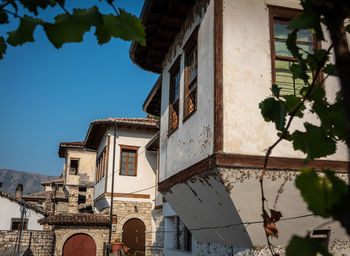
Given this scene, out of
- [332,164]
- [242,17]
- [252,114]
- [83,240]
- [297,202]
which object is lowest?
[83,240]

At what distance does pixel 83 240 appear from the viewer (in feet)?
48.5

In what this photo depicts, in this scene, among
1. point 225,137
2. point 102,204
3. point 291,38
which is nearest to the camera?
point 291,38

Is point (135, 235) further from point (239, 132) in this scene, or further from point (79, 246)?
point (239, 132)

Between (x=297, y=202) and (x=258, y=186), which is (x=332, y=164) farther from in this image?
(x=258, y=186)

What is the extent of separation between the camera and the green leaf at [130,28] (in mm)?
1700

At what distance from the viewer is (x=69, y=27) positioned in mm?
1521

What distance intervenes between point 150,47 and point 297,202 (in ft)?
15.1

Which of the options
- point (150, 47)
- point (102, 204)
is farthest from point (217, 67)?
point (102, 204)

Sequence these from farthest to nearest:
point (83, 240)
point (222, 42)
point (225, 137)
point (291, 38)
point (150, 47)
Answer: point (83, 240) < point (150, 47) < point (222, 42) < point (225, 137) < point (291, 38)

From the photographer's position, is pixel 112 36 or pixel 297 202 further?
pixel 297 202

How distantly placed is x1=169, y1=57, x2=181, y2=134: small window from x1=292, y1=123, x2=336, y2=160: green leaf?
204 inches

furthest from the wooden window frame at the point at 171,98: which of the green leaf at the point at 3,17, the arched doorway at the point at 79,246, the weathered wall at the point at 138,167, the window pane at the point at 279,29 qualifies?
the arched doorway at the point at 79,246

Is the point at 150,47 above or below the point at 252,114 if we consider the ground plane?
above

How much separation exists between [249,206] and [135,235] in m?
11.9
